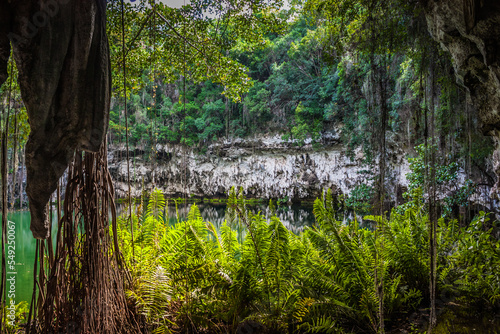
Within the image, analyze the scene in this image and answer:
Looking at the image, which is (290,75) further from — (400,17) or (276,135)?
(400,17)

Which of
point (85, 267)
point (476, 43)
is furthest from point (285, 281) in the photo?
point (476, 43)

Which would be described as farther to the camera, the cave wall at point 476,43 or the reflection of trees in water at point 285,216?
the reflection of trees in water at point 285,216

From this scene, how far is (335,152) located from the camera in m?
15.8

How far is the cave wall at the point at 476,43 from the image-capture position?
74.5 inches

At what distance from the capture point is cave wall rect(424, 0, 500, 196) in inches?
74.5

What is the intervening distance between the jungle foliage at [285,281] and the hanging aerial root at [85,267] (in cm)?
36

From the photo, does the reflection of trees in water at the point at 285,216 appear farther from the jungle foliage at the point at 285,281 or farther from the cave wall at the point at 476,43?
the cave wall at the point at 476,43

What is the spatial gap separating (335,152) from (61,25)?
15743 millimetres

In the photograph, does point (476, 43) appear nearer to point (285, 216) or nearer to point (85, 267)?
point (85, 267)

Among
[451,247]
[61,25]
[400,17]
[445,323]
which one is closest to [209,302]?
[445,323]

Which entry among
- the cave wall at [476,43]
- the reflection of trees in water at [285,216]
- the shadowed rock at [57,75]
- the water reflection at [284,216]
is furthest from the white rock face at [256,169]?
the shadowed rock at [57,75]

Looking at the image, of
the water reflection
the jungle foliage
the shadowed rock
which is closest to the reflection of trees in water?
the water reflection

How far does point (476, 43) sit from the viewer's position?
207 centimetres

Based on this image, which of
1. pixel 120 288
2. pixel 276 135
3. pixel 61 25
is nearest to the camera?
pixel 61 25
